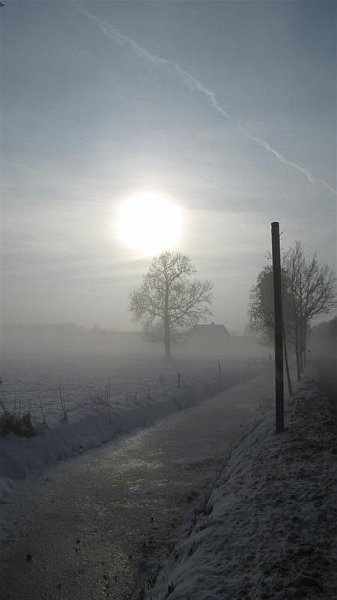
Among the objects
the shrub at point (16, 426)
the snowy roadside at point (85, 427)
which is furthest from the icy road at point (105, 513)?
the shrub at point (16, 426)

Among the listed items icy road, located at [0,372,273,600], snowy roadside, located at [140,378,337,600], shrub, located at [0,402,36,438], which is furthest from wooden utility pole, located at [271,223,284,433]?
shrub, located at [0,402,36,438]

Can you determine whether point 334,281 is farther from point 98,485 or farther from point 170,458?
point 98,485

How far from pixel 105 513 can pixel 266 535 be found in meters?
4.44

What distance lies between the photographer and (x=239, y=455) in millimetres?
11500

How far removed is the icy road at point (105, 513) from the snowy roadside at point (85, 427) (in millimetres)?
539

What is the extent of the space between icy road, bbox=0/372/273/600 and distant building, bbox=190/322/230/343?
89.9m

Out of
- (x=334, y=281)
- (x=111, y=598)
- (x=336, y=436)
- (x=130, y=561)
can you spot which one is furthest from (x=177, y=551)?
(x=334, y=281)

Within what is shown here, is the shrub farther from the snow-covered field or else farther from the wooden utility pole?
the wooden utility pole

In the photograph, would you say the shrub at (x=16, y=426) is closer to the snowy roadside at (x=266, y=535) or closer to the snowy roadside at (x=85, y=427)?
the snowy roadside at (x=85, y=427)

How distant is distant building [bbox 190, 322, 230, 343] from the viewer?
10569 centimetres

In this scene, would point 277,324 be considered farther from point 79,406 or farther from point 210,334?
point 210,334

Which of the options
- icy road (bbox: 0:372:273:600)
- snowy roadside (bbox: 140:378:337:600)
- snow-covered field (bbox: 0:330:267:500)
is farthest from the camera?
snow-covered field (bbox: 0:330:267:500)

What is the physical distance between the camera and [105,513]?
363 inches

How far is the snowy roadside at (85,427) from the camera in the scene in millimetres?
11633
